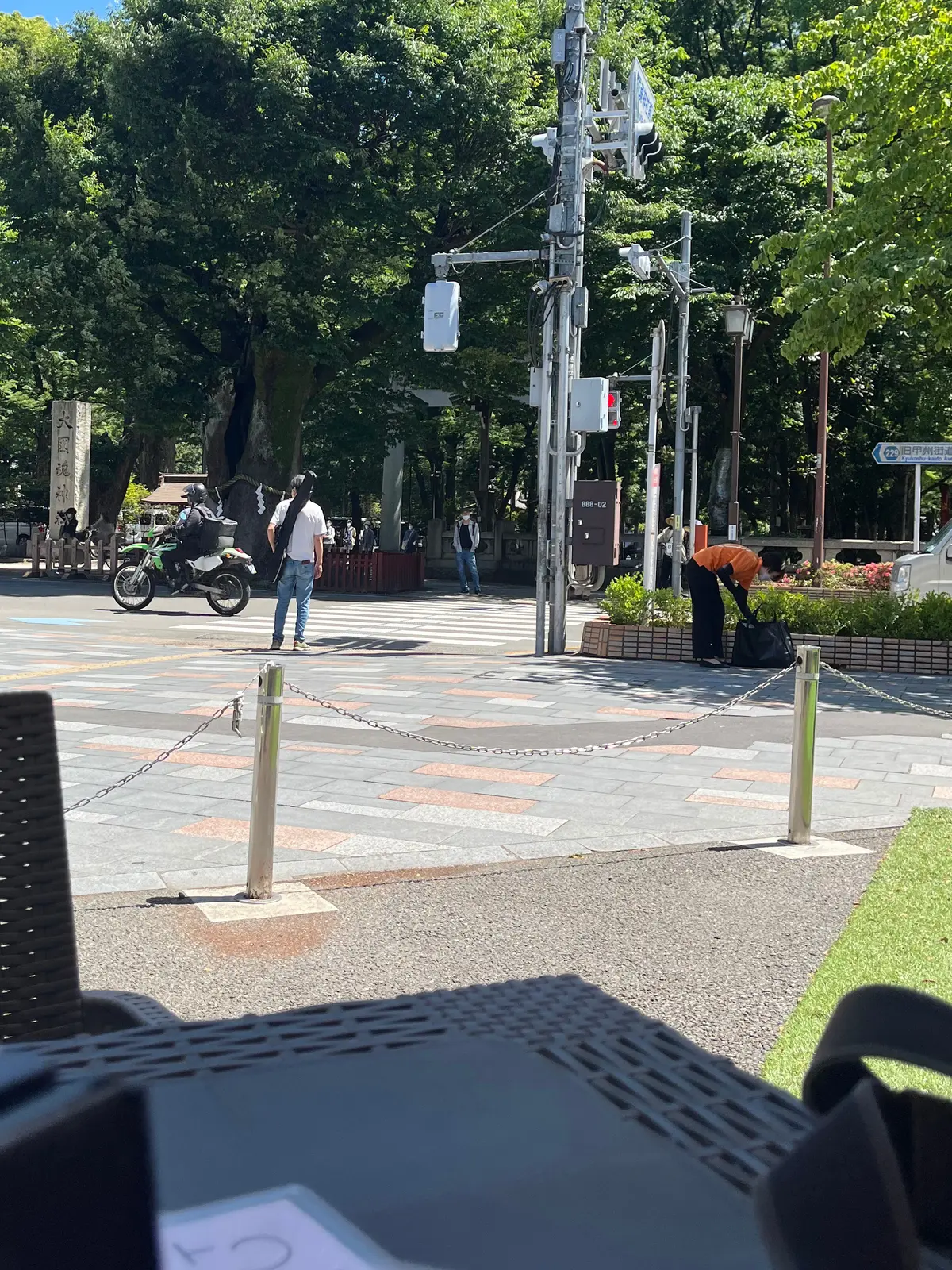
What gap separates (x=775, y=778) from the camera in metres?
7.68

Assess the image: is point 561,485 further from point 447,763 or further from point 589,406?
point 447,763

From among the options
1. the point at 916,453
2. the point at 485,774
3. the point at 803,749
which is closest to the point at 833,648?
the point at 916,453

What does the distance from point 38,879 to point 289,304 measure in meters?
25.7

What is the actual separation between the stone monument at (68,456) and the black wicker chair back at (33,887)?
97.2 ft

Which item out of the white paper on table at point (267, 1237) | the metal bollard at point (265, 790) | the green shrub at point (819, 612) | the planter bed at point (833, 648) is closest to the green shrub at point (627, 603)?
the green shrub at point (819, 612)

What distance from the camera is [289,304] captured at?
87.4ft

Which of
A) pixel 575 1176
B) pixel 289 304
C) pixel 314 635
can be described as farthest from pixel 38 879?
pixel 289 304

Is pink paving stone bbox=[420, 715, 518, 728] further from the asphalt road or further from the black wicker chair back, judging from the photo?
the black wicker chair back

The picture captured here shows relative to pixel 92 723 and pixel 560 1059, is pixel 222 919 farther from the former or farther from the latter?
pixel 92 723

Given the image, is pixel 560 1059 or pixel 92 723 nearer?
pixel 560 1059

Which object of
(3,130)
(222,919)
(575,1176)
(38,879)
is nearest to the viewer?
(575,1176)

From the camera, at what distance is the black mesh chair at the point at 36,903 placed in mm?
2111

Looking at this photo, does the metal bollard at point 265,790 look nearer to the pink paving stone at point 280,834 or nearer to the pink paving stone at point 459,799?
the pink paving stone at point 280,834

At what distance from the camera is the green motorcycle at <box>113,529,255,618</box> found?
65.8ft
